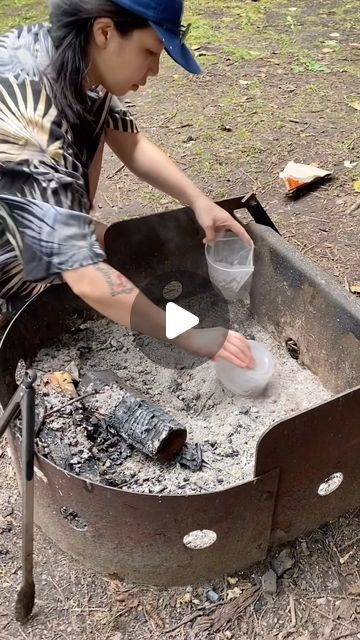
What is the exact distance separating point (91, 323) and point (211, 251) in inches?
17.2

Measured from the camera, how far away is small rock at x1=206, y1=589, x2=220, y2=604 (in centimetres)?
159

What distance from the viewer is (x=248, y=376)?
1916 millimetres

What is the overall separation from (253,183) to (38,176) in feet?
5.69

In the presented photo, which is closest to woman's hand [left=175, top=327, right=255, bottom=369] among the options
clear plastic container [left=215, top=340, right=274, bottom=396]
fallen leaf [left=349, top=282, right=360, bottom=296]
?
clear plastic container [left=215, top=340, right=274, bottom=396]

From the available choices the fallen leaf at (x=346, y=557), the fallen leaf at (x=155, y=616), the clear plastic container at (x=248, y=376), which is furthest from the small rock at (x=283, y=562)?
the clear plastic container at (x=248, y=376)

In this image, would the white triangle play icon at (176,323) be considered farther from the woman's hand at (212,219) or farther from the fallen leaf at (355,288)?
the fallen leaf at (355,288)

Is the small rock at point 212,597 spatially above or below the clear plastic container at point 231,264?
below

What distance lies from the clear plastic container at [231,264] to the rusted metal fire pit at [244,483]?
4 cm

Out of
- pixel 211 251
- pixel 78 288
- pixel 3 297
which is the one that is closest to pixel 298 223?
pixel 211 251

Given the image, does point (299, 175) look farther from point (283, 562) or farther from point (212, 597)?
point (212, 597)

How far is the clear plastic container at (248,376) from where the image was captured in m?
1.92

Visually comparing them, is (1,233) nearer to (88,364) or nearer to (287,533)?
(88,364)

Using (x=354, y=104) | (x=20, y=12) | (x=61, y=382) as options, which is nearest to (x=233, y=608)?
(x=61, y=382)

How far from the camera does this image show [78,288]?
1426 mm
